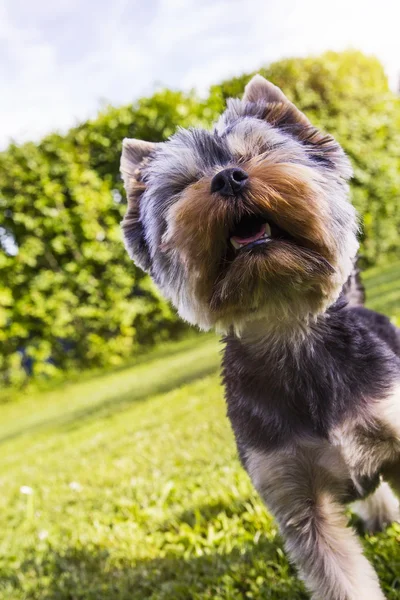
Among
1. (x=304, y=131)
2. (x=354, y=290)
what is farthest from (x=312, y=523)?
(x=304, y=131)

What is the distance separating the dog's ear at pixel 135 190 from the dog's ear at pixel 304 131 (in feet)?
2.13

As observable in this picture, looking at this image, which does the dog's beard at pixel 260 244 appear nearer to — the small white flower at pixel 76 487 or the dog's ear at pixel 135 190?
the dog's ear at pixel 135 190

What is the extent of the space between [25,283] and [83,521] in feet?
34.5

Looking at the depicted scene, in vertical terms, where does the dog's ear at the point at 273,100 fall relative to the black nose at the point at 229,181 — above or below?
above

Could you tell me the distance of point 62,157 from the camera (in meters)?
14.8

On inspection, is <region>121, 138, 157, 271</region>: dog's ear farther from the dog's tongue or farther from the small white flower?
the small white flower

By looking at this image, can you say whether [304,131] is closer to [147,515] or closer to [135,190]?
[135,190]

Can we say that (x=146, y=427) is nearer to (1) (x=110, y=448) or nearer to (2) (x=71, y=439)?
(1) (x=110, y=448)

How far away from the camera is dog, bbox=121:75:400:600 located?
256 centimetres

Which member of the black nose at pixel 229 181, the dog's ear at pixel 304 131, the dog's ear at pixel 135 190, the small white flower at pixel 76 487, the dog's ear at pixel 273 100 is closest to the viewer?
the black nose at pixel 229 181

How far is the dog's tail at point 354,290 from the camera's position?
333 centimetres

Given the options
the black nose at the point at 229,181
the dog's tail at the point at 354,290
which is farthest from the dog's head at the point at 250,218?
the dog's tail at the point at 354,290

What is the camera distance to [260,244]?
258 cm

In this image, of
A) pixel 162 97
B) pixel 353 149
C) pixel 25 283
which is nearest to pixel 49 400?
pixel 25 283
